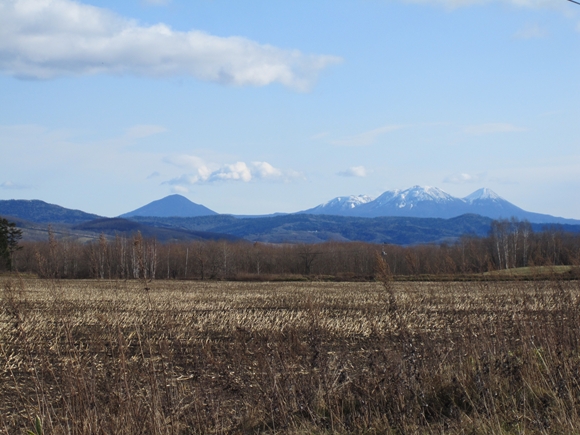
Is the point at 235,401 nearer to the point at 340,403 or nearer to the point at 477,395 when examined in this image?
the point at 340,403

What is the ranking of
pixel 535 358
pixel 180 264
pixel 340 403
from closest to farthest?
1. pixel 340 403
2. pixel 535 358
3. pixel 180 264

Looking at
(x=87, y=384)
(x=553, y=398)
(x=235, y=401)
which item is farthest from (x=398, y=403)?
(x=87, y=384)

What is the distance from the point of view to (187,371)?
11492mm

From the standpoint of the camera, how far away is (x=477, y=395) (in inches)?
267

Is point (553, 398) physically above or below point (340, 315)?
above

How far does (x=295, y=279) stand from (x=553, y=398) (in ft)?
203

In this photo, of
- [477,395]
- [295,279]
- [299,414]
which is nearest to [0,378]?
[299,414]

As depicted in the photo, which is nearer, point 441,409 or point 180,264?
point 441,409

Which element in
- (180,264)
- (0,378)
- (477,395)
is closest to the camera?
(477,395)

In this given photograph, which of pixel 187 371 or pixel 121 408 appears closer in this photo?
pixel 121 408

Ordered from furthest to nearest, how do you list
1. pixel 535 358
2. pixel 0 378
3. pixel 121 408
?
pixel 0 378 → pixel 535 358 → pixel 121 408

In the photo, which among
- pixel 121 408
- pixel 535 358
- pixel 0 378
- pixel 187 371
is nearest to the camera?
pixel 121 408

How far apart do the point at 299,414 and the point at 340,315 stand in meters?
17.1

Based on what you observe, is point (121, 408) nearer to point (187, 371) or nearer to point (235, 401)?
point (235, 401)
